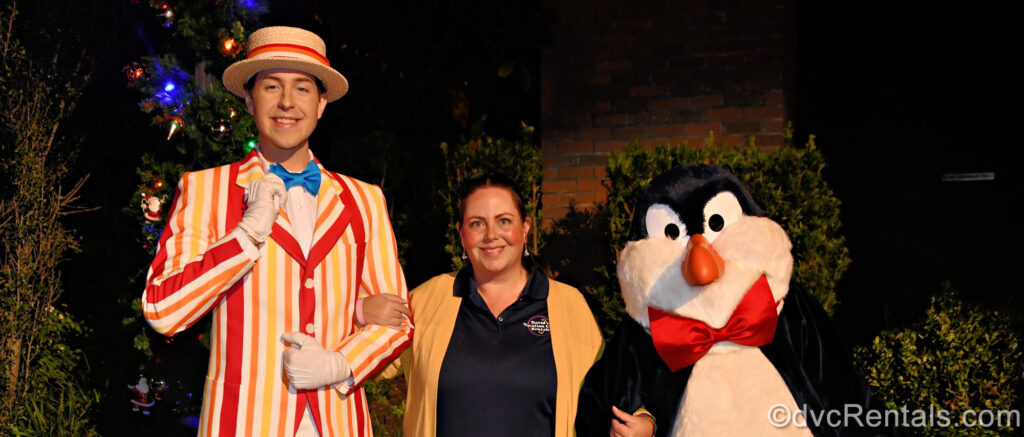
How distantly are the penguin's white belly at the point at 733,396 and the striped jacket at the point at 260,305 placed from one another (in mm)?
1039

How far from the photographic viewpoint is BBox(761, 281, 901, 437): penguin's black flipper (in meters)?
2.50

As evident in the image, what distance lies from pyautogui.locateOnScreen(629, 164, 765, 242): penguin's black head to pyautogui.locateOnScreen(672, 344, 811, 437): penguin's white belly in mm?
459

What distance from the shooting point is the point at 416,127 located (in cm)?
701

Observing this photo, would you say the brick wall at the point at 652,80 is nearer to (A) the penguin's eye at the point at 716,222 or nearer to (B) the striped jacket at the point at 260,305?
(A) the penguin's eye at the point at 716,222

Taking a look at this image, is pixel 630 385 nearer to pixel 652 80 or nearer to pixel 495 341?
pixel 495 341

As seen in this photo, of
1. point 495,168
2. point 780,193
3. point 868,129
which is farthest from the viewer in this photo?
point 868,129

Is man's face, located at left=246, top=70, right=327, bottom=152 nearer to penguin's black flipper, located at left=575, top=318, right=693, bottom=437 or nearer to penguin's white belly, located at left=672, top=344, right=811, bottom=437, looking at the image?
penguin's black flipper, located at left=575, top=318, right=693, bottom=437

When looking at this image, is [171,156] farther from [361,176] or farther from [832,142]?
[832,142]

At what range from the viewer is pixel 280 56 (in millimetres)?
2408

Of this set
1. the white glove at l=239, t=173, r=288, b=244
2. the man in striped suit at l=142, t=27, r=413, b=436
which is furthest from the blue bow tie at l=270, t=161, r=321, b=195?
the white glove at l=239, t=173, r=288, b=244

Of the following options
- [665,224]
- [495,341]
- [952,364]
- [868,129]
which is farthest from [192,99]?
[868,129]

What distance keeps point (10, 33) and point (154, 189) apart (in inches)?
103

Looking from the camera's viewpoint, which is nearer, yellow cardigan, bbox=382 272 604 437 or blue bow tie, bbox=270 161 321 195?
blue bow tie, bbox=270 161 321 195

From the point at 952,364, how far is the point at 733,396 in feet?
8.24
